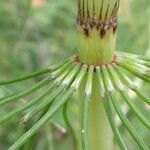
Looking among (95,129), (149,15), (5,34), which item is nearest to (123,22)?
(149,15)

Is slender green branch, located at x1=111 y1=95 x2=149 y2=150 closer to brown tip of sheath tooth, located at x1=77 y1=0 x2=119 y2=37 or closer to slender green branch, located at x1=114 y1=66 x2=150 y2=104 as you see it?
slender green branch, located at x1=114 y1=66 x2=150 y2=104

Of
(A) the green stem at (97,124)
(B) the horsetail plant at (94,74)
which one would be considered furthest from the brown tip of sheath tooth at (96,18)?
(A) the green stem at (97,124)

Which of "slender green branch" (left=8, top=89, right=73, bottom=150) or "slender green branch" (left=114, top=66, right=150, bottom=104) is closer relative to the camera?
"slender green branch" (left=8, top=89, right=73, bottom=150)

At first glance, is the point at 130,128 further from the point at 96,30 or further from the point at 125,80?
the point at 96,30

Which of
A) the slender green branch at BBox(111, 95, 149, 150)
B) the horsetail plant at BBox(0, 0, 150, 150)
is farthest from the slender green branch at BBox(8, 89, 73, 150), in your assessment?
the slender green branch at BBox(111, 95, 149, 150)

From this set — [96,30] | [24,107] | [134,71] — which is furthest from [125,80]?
[24,107]

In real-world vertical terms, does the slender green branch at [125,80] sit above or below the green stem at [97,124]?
above

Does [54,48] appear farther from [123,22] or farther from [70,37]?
[123,22]

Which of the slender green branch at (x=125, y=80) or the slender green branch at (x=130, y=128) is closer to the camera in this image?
the slender green branch at (x=130, y=128)

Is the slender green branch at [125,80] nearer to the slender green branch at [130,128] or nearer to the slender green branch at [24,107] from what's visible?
the slender green branch at [130,128]
